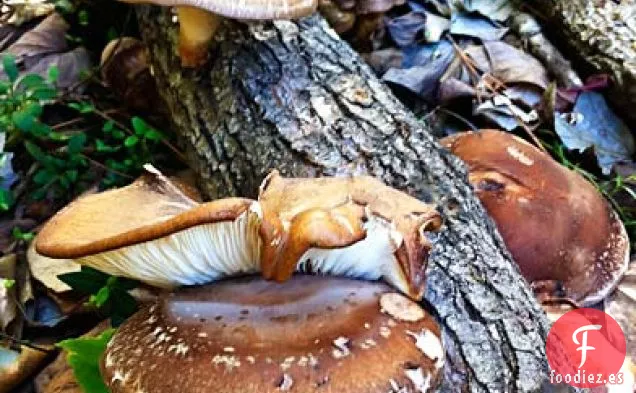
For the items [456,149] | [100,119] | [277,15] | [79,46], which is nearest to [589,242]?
[456,149]

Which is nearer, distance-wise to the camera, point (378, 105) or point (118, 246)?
point (118, 246)

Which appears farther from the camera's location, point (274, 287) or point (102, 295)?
point (102, 295)

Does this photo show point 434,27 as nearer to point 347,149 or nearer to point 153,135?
point 153,135

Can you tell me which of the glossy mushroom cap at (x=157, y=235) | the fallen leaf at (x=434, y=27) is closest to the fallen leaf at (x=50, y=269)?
the glossy mushroom cap at (x=157, y=235)

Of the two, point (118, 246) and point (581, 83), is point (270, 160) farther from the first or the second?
point (581, 83)

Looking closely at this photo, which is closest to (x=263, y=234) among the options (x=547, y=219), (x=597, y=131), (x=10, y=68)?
(x=547, y=219)

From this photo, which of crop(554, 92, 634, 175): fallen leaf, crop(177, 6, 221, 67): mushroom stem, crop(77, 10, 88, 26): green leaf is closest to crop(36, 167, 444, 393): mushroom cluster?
crop(177, 6, 221, 67): mushroom stem

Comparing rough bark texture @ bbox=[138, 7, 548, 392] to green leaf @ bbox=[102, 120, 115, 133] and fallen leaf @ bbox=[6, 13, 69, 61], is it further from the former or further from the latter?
fallen leaf @ bbox=[6, 13, 69, 61]
